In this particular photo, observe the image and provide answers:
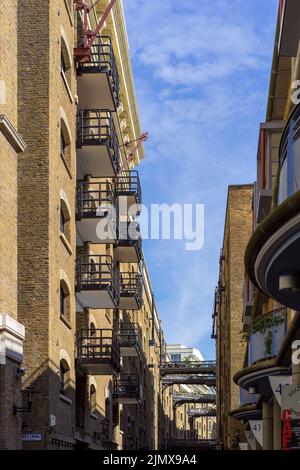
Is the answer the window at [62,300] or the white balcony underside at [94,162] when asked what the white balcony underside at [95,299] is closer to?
the window at [62,300]

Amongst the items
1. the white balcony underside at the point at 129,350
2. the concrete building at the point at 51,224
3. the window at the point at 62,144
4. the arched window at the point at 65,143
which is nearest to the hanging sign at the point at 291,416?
the concrete building at the point at 51,224

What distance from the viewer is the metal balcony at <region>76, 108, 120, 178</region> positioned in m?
30.6

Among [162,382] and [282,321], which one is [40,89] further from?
[162,382]

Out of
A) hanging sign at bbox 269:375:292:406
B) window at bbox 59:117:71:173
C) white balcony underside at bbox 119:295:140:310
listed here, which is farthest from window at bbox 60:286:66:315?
white balcony underside at bbox 119:295:140:310

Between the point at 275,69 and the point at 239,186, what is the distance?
28816 millimetres

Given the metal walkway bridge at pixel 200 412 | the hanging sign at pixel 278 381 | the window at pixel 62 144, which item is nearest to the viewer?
the hanging sign at pixel 278 381

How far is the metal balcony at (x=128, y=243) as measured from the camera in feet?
128

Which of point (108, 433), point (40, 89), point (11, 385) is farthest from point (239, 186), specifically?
point (11, 385)

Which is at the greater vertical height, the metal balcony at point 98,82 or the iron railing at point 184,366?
the metal balcony at point 98,82

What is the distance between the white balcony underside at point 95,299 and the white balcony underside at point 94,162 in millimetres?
4632

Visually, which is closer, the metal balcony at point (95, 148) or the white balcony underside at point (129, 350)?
the metal balcony at point (95, 148)

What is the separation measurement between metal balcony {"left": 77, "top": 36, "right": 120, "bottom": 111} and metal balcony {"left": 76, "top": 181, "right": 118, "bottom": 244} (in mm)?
2807

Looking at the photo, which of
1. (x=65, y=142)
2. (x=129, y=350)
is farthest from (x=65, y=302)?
(x=129, y=350)

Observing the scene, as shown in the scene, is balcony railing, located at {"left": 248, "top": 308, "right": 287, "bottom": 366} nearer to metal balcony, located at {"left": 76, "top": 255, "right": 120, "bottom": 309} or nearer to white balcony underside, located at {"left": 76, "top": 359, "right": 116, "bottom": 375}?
metal balcony, located at {"left": 76, "top": 255, "right": 120, "bottom": 309}
